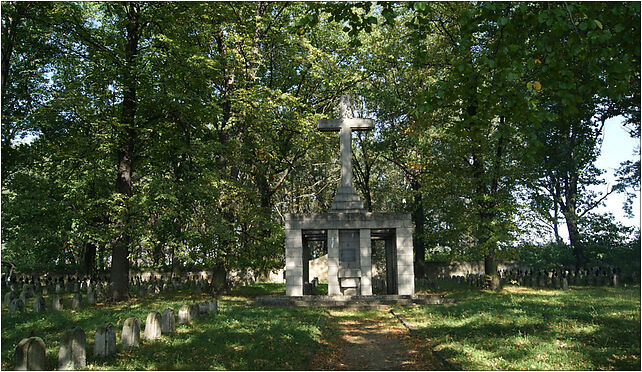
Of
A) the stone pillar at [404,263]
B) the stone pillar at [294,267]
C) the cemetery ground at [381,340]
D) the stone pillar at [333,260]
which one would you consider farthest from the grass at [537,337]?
the stone pillar at [294,267]

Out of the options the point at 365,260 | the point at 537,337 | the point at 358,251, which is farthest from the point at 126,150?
the point at 537,337

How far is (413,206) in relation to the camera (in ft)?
97.6

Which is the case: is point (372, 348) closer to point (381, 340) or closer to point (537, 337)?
point (381, 340)

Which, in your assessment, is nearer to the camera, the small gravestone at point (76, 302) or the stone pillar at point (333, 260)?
the small gravestone at point (76, 302)

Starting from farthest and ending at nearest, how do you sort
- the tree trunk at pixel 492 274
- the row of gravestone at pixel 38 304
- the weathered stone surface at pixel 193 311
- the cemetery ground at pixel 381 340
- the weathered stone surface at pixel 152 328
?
the tree trunk at pixel 492 274 → the row of gravestone at pixel 38 304 → the weathered stone surface at pixel 193 311 → the weathered stone surface at pixel 152 328 → the cemetery ground at pixel 381 340

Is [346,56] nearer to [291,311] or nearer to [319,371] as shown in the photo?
[291,311]

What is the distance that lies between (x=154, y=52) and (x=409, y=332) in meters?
Answer: 13.6

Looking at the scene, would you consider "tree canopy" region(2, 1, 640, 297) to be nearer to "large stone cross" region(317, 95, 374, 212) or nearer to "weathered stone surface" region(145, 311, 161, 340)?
"large stone cross" region(317, 95, 374, 212)

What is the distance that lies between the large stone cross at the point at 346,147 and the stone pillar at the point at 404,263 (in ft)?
6.89

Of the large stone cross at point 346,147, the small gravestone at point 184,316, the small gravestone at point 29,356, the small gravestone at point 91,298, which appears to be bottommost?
the small gravestone at point 91,298

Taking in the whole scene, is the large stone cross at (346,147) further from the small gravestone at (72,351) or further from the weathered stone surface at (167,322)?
the small gravestone at (72,351)

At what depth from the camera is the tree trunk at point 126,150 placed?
17.6 m

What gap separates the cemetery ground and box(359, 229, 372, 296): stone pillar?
4253mm

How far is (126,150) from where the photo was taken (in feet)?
60.3
